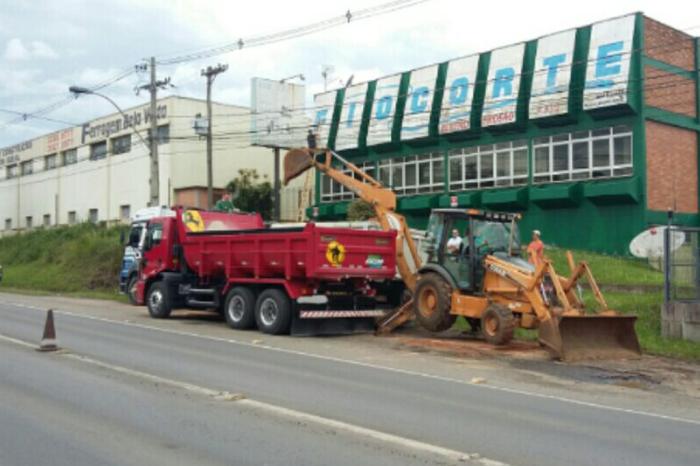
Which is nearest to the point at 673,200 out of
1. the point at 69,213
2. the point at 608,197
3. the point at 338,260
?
the point at 608,197

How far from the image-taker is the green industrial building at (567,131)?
94.1 ft

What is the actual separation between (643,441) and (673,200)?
24.8 m

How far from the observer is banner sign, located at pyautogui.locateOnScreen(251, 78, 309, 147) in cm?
4450

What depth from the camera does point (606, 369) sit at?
1270 cm

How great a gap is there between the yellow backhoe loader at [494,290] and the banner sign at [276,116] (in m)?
26.4

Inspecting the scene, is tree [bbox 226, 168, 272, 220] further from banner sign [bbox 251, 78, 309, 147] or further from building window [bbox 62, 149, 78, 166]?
building window [bbox 62, 149, 78, 166]

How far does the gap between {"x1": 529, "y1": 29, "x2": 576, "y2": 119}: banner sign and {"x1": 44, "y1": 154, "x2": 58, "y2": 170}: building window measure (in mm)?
48242

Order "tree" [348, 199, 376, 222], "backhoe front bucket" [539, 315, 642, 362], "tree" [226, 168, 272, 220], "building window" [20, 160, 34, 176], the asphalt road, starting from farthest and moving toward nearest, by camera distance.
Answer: "building window" [20, 160, 34, 176] < "tree" [226, 168, 272, 220] < "tree" [348, 199, 376, 222] < "backhoe front bucket" [539, 315, 642, 362] < the asphalt road

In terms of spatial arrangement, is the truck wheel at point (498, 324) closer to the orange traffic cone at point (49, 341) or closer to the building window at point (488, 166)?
the orange traffic cone at point (49, 341)

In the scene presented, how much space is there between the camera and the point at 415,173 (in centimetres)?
3769

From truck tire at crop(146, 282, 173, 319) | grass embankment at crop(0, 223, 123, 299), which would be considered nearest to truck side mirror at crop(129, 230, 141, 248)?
truck tire at crop(146, 282, 173, 319)

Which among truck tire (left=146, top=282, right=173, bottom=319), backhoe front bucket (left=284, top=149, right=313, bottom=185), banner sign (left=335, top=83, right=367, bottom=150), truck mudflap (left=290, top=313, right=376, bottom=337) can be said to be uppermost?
banner sign (left=335, top=83, right=367, bottom=150)

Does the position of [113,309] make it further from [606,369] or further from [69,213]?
[69,213]

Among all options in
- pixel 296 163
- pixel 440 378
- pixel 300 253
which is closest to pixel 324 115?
pixel 296 163
